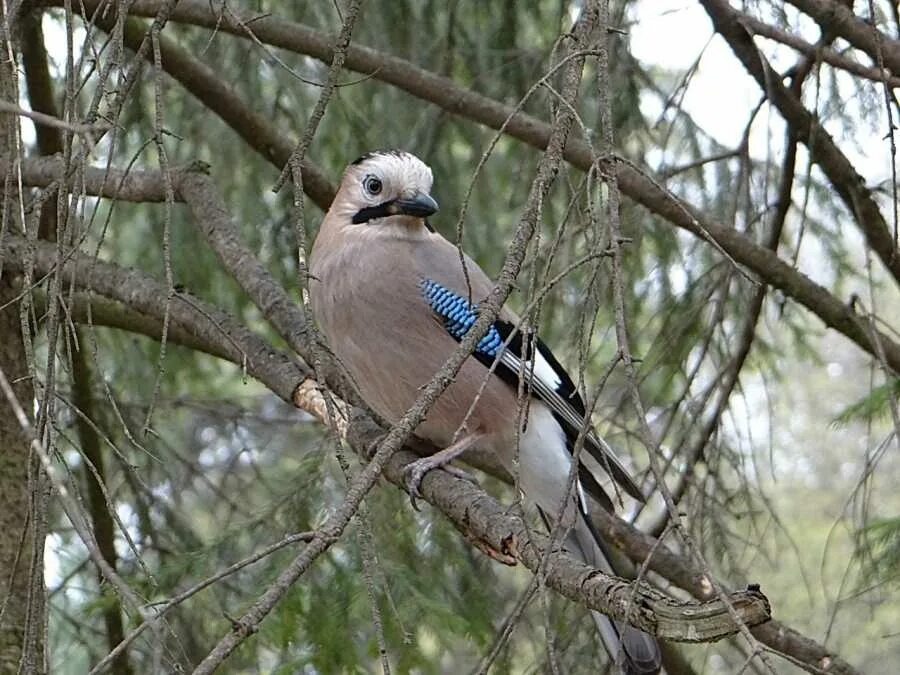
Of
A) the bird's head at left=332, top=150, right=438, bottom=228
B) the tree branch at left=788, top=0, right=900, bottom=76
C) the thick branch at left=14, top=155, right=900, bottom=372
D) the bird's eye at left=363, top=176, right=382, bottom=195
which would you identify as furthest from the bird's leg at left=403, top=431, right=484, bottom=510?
the tree branch at left=788, top=0, right=900, bottom=76

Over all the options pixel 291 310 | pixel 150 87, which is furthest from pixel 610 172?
pixel 150 87

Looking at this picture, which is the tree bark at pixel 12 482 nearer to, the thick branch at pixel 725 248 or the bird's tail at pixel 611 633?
the thick branch at pixel 725 248

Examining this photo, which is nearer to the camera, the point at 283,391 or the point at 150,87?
the point at 283,391

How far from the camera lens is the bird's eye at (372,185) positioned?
449 cm

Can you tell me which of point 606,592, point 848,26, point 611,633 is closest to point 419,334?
point 611,633

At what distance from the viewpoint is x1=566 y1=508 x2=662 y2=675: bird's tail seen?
3.67 metres

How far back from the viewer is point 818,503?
1430 cm

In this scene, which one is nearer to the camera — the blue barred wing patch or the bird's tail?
the bird's tail

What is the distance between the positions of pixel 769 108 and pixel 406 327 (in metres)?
1.33

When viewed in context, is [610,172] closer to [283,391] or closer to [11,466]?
[283,391]

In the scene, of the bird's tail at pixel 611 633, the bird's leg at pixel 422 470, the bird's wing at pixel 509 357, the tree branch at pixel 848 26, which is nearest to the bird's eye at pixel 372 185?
the bird's wing at pixel 509 357

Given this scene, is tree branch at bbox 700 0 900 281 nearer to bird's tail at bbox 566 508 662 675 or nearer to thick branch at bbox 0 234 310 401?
bird's tail at bbox 566 508 662 675

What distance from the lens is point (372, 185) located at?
14.8 ft

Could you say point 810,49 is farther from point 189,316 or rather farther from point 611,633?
point 189,316
